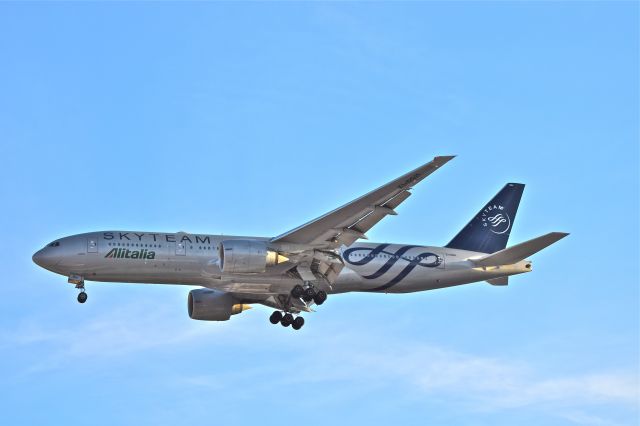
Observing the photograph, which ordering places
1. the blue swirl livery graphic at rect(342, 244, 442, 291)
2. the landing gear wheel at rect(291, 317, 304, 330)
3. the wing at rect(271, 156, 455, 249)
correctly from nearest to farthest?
the wing at rect(271, 156, 455, 249)
the blue swirl livery graphic at rect(342, 244, 442, 291)
the landing gear wheel at rect(291, 317, 304, 330)

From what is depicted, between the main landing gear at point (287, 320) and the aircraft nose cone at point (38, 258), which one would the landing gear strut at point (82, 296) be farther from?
the main landing gear at point (287, 320)

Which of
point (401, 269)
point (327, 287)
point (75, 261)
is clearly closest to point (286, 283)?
point (327, 287)

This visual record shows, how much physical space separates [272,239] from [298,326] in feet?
19.6

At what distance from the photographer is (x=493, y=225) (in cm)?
A: 5331

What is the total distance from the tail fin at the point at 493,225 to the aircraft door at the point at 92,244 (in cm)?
1465

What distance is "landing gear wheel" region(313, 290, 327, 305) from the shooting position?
4706 centimetres

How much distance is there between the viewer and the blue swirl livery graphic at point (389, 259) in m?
48.2

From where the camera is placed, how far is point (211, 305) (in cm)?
5159

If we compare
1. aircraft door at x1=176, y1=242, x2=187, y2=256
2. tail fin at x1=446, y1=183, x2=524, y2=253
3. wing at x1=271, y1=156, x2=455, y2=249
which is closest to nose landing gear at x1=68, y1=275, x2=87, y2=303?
aircraft door at x1=176, y1=242, x2=187, y2=256

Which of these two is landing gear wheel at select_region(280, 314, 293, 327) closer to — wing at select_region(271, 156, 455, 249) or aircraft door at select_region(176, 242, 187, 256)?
wing at select_region(271, 156, 455, 249)

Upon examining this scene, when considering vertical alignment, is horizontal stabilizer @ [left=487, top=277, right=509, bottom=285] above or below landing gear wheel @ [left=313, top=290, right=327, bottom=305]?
above

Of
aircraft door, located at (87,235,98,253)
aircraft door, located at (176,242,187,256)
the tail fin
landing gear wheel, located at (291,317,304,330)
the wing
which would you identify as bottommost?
landing gear wheel, located at (291,317,304,330)

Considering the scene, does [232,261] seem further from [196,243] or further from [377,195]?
[377,195]

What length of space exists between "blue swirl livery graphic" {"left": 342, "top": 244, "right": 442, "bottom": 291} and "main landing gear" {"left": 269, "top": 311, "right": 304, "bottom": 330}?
11.8 ft
